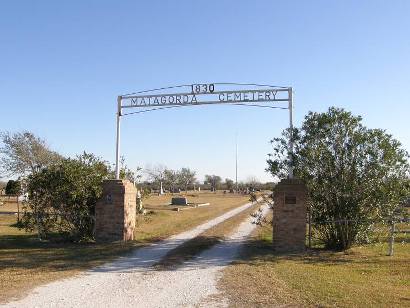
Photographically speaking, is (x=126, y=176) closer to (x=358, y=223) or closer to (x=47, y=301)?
(x=358, y=223)

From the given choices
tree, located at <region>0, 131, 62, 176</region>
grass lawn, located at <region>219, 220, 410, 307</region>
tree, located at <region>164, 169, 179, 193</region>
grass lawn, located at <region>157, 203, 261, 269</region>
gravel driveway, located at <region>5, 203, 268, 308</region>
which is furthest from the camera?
tree, located at <region>164, 169, 179, 193</region>

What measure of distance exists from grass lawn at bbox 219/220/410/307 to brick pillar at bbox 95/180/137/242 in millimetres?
3754

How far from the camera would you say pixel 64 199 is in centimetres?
1527

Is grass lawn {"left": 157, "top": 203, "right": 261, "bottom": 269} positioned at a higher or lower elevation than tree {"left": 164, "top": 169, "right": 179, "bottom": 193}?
lower

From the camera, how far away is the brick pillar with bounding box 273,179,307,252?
542 inches

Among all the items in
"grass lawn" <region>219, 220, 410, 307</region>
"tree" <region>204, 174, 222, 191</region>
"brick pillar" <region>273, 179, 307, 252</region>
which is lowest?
"grass lawn" <region>219, 220, 410, 307</region>

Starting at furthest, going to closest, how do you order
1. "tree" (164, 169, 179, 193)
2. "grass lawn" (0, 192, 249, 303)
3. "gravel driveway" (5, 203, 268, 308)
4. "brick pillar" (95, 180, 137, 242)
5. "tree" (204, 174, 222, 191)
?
"tree" (204, 174, 222, 191) < "tree" (164, 169, 179, 193) < "brick pillar" (95, 180, 137, 242) < "grass lawn" (0, 192, 249, 303) < "gravel driveway" (5, 203, 268, 308)

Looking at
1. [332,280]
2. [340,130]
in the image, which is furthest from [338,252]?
[332,280]

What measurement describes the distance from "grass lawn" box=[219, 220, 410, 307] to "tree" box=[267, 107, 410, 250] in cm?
92

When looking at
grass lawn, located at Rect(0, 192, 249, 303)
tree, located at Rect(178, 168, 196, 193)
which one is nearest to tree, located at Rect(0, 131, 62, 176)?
grass lawn, located at Rect(0, 192, 249, 303)

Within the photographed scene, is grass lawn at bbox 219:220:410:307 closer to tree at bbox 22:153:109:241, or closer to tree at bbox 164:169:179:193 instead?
tree at bbox 22:153:109:241

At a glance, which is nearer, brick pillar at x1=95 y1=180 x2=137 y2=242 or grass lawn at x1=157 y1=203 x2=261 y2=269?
grass lawn at x1=157 y1=203 x2=261 y2=269

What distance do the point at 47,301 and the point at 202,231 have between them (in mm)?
11526

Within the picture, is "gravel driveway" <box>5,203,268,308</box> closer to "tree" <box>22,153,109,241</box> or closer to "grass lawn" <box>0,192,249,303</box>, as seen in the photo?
"grass lawn" <box>0,192,249,303</box>
